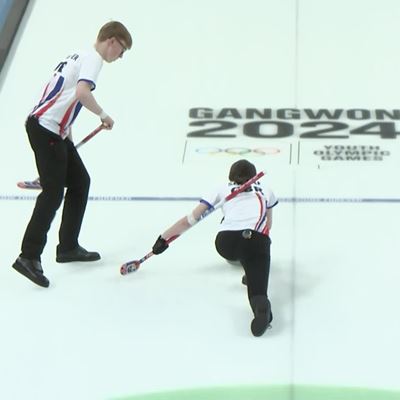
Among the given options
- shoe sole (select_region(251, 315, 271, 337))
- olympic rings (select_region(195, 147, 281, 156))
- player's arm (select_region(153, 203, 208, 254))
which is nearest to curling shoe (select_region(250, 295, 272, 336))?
shoe sole (select_region(251, 315, 271, 337))

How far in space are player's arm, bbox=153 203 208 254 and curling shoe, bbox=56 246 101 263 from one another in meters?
0.34

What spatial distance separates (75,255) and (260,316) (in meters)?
0.98

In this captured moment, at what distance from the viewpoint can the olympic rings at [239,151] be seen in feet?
15.5

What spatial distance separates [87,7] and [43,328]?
3.49m

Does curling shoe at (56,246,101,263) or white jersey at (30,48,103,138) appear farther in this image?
curling shoe at (56,246,101,263)

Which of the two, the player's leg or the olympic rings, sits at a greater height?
the olympic rings

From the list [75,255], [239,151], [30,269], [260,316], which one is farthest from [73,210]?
[239,151]

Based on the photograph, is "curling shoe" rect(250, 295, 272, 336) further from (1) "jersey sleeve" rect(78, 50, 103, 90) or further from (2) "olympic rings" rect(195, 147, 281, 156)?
(2) "olympic rings" rect(195, 147, 281, 156)

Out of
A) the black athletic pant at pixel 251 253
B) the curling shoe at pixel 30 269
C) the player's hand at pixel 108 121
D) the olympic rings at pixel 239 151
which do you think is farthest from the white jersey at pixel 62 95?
the olympic rings at pixel 239 151

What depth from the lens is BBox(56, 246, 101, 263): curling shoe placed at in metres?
3.83

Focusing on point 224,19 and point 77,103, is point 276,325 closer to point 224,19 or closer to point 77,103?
point 77,103

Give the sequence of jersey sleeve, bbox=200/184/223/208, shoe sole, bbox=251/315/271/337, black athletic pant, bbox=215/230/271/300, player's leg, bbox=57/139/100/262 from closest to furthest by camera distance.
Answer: shoe sole, bbox=251/315/271/337, black athletic pant, bbox=215/230/271/300, jersey sleeve, bbox=200/184/223/208, player's leg, bbox=57/139/100/262

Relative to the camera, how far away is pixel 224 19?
6105mm

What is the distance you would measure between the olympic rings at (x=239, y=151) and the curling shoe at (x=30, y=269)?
1430 mm
